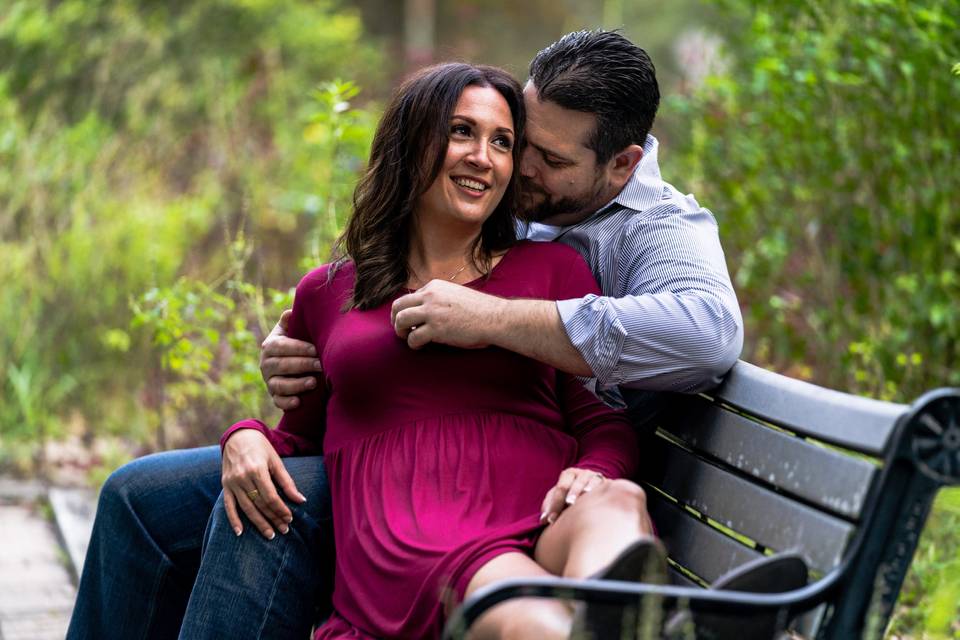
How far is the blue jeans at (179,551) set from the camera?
2.49 m

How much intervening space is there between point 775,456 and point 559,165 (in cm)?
87

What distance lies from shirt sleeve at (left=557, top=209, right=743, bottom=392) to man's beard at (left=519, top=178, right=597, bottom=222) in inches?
14.1

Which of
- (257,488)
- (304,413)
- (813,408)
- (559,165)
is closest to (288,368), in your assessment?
(304,413)

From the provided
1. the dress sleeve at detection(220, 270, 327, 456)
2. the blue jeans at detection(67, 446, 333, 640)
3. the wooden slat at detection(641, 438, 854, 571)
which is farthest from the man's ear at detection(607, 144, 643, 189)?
the blue jeans at detection(67, 446, 333, 640)

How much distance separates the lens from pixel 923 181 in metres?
4.49

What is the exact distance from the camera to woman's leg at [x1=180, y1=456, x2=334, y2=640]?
241 centimetres

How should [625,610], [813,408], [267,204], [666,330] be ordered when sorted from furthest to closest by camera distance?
[267,204] < [666,330] < [813,408] < [625,610]

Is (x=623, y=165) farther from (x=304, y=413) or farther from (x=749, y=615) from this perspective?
(x=749, y=615)

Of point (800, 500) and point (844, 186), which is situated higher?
point (844, 186)

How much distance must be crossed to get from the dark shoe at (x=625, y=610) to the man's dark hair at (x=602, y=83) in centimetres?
115

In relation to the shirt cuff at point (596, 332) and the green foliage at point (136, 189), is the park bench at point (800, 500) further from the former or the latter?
the green foliage at point (136, 189)

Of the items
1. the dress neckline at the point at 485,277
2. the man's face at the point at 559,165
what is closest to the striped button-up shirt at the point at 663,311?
the man's face at the point at 559,165

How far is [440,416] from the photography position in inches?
95.7

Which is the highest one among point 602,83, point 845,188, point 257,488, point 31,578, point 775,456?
point 602,83
